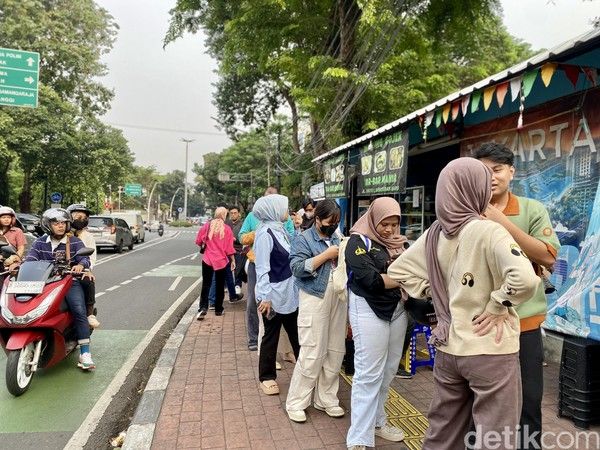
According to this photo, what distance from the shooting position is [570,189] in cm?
430

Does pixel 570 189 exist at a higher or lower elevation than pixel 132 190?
lower

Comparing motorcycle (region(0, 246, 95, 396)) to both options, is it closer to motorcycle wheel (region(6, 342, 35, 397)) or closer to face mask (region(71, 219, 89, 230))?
motorcycle wheel (region(6, 342, 35, 397))

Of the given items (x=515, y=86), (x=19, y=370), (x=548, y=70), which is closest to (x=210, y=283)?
(x=19, y=370)

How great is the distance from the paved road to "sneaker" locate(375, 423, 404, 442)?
7.49ft

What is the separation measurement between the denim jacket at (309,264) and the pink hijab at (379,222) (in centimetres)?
52

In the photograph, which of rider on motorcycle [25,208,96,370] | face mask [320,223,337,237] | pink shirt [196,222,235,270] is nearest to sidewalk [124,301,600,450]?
rider on motorcycle [25,208,96,370]

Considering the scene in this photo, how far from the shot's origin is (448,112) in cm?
439

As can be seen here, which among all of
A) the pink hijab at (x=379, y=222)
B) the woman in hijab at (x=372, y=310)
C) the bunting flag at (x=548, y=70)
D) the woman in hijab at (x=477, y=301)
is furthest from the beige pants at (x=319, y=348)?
the bunting flag at (x=548, y=70)

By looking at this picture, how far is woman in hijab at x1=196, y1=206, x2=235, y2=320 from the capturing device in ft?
21.1

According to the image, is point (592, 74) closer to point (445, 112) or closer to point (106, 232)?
point (445, 112)

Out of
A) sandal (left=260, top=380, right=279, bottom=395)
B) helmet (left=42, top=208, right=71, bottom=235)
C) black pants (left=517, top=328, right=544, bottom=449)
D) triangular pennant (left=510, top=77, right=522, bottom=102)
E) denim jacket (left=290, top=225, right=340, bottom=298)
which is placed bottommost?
sandal (left=260, top=380, right=279, bottom=395)

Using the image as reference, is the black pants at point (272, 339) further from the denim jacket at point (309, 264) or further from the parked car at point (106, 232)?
the parked car at point (106, 232)

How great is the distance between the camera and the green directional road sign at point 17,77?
458 inches

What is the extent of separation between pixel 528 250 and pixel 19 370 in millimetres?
4085
